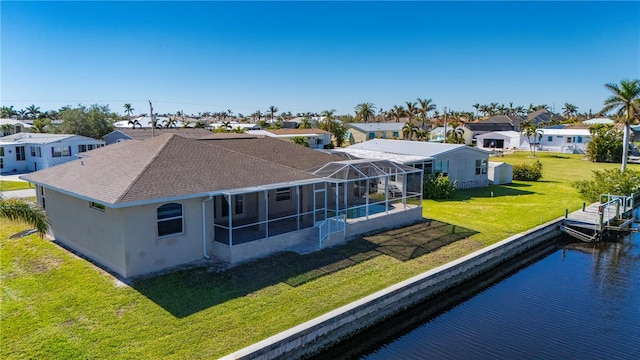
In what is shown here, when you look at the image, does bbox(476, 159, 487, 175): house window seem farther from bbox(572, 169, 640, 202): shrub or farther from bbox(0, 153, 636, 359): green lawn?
bbox(0, 153, 636, 359): green lawn

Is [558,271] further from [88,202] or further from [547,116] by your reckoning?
[547,116]

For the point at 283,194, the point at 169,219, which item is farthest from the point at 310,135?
the point at 169,219

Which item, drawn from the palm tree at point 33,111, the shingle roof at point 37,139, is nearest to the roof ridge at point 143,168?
the shingle roof at point 37,139

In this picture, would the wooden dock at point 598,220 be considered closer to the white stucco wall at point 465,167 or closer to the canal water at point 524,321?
the canal water at point 524,321

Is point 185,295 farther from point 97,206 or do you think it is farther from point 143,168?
point 143,168

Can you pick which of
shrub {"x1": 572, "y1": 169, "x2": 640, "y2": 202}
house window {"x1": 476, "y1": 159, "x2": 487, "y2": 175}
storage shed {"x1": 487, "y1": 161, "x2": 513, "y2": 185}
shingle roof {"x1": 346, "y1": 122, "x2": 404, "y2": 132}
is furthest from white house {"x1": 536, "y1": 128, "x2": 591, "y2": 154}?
house window {"x1": 476, "y1": 159, "x2": 487, "y2": 175}

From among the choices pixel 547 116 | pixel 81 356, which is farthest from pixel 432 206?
pixel 547 116
